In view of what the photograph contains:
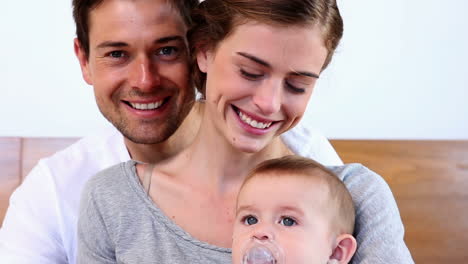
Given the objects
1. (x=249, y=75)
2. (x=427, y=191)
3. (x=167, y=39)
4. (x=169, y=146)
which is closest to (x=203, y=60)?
(x=249, y=75)

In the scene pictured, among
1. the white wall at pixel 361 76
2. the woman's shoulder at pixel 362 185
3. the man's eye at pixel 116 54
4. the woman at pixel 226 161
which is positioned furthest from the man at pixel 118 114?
the white wall at pixel 361 76

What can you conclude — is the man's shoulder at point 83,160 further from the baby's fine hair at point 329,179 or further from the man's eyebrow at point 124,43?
the baby's fine hair at point 329,179

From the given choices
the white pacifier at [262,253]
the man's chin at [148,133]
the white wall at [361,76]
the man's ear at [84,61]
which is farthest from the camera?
the white wall at [361,76]

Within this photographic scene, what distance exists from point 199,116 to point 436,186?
3.28ft

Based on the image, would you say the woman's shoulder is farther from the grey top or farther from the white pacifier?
the white pacifier

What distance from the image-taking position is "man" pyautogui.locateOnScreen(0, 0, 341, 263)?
1.88 meters

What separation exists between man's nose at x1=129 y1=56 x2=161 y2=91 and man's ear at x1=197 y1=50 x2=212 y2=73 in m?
0.32

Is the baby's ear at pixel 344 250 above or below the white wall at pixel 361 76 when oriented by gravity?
above

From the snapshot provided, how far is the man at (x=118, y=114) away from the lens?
188 cm

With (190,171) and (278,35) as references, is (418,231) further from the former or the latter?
(278,35)

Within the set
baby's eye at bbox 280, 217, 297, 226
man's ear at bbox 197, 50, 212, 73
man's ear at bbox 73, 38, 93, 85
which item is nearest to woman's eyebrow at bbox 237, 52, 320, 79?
man's ear at bbox 197, 50, 212, 73

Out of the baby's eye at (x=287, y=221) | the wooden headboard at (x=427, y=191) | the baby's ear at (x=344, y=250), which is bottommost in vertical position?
the wooden headboard at (x=427, y=191)

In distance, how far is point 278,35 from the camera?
1.40 metres

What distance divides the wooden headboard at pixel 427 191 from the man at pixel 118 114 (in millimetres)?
664
